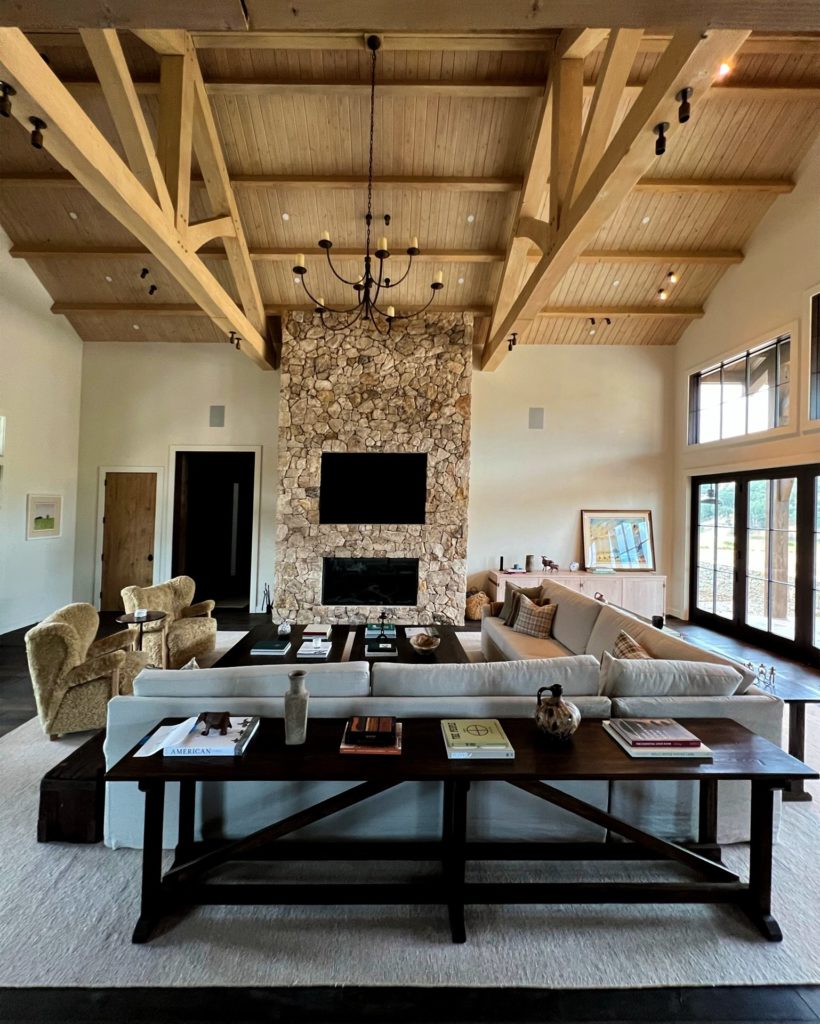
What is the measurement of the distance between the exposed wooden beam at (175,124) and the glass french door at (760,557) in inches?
259

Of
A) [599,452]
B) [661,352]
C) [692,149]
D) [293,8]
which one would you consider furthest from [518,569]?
[293,8]

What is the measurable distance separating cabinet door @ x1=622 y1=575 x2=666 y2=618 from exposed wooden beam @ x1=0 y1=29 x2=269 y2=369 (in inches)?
258

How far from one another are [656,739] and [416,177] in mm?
5482

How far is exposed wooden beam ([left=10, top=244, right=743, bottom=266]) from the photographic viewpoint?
223 inches

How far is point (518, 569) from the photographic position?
704cm

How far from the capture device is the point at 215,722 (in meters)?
1.83

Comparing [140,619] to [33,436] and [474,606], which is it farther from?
[474,606]

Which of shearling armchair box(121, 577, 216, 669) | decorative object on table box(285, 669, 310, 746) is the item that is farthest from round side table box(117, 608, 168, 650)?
decorative object on table box(285, 669, 310, 746)

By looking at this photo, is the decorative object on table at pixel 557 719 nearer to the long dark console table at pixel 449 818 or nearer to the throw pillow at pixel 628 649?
the long dark console table at pixel 449 818

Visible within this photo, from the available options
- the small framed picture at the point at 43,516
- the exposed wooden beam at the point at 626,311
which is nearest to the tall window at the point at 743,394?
the exposed wooden beam at the point at 626,311

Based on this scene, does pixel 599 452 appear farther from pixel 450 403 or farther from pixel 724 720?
pixel 724 720

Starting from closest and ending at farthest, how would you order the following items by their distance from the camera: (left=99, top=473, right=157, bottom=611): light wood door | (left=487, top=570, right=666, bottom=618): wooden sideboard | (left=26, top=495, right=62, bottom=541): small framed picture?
1. (left=26, top=495, right=62, bottom=541): small framed picture
2. (left=487, top=570, right=666, bottom=618): wooden sideboard
3. (left=99, top=473, right=157, bottom=611): light wood door

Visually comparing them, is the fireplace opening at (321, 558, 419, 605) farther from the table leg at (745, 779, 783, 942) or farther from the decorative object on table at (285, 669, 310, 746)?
the table leg at (745, 779, 783, 942)

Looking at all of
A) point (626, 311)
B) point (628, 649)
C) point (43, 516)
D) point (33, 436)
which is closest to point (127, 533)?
point (43, 516)
